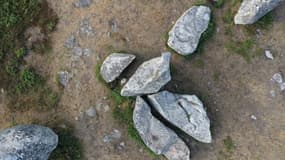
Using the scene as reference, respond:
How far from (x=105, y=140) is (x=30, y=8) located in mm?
3555

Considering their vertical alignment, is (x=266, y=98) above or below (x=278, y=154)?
above

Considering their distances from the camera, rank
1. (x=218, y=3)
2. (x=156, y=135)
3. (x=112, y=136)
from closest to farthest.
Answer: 1. (x=156, y=135)
2. (x=218, y=3)
3. (x=112, y=136)

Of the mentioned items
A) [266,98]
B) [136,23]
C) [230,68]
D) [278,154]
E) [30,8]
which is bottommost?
[278,154]

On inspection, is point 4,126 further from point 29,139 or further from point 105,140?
point 105,140

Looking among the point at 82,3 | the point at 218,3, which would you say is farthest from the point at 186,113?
the point at 82,3

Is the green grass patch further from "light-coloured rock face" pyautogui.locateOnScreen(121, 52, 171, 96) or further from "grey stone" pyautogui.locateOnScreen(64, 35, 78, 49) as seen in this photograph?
"grey stone" pyautogui.locateOnScreen(64, 35, 78, 49)

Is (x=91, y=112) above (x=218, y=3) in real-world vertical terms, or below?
below

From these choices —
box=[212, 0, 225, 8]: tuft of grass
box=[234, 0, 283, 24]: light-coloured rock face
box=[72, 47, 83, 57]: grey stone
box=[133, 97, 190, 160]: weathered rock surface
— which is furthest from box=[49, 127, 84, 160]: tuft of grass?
box=[234, 0, 283, 24]: light-coloured rock face

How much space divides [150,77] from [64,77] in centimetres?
211

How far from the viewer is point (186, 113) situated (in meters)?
9.88

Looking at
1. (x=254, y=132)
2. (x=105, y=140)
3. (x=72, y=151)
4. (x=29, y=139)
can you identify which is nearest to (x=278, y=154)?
(x=254, y=132)

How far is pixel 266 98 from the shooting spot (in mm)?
9945

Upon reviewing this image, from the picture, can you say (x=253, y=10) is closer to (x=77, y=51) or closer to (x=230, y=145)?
(x=230, y=145)

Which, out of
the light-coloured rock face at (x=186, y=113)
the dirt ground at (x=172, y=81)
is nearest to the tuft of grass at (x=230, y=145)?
the dirt ground at (x=172, y=81)
